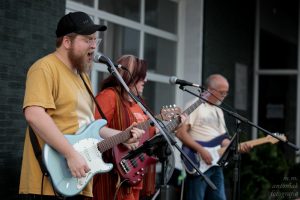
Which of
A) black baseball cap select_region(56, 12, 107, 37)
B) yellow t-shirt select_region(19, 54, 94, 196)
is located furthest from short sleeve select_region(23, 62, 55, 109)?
black baseball cap select_region(56, 12, 107, 37)

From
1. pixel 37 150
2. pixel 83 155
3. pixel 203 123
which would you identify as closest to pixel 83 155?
pixel 83 155

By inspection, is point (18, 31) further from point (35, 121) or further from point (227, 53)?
point (227, 53)

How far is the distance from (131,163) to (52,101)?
1.12 m

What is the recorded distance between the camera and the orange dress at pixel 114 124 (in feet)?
14.9

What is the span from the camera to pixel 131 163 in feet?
15.0

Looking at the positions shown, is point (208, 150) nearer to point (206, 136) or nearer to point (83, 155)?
point (206, 136)

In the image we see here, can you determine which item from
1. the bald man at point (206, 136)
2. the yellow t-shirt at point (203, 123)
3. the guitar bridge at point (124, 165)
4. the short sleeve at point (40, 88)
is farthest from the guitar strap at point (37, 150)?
the yellow t-shirt at point (203, 123)

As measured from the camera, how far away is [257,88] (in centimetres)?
1034

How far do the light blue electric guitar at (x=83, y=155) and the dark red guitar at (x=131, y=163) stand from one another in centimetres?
24

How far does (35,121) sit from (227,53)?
18.7 ft

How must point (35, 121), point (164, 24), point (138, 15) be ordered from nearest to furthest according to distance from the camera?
point (35, 121)
point (138, 15)
point (164, 24)

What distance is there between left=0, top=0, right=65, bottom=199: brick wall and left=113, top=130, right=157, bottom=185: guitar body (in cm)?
106

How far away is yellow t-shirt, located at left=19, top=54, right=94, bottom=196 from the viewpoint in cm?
361

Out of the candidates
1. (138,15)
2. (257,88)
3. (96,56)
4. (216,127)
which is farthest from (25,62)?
(257,88)
